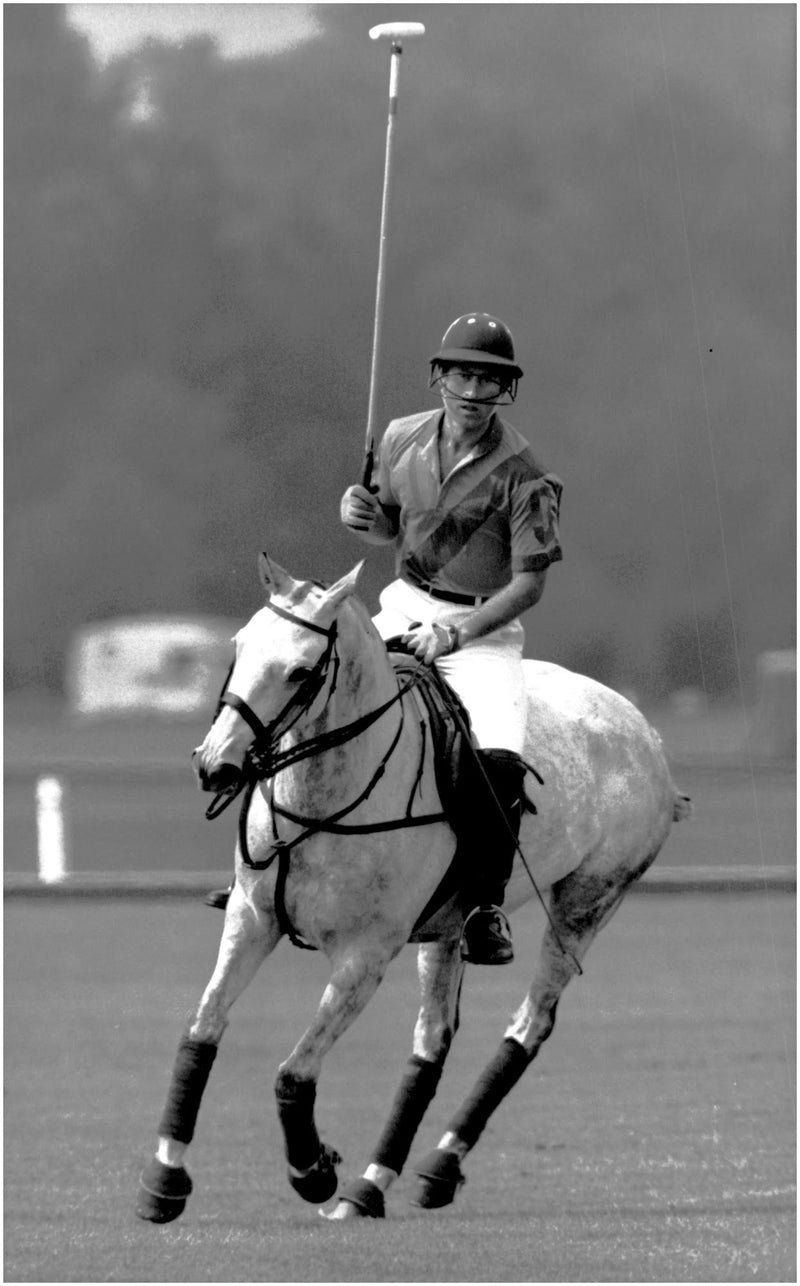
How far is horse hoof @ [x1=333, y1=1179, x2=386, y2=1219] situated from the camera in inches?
299

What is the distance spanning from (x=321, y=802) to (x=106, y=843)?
Answer: 38.5ft

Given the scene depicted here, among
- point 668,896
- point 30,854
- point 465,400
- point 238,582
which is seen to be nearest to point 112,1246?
point 238,582

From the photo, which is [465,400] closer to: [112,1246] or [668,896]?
[112,1246]

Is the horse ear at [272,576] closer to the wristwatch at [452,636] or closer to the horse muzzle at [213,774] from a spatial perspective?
the horse muzzle at [213,774]

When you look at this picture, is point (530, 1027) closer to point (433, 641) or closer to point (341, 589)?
point (433, 641)

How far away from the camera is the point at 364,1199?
7.61 m

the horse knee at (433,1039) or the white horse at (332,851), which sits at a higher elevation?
the white horse at (332,851)

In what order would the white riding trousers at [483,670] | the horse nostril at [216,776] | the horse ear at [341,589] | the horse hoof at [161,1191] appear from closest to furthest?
the horse nostril at [216,776], the horse ear at [341,589], the horse hoof at [161,1191], the white riding trousers at [483,670]

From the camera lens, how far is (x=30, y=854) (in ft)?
58.4

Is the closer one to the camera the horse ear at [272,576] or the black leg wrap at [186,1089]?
the horse ear at [272,576]

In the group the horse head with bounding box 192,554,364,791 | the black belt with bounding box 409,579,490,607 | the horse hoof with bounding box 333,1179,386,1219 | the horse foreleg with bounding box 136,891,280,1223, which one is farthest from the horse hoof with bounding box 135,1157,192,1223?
the black belt with bounding box 409,579,490,607

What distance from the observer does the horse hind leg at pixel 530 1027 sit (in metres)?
8.09

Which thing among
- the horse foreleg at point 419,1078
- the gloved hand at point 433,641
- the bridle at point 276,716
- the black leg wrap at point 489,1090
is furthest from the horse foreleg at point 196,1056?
the black leg wrap at point 489,1090

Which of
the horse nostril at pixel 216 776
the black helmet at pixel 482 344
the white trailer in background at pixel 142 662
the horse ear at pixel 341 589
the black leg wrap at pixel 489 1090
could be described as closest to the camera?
the horse nostril at pixel 216 776
